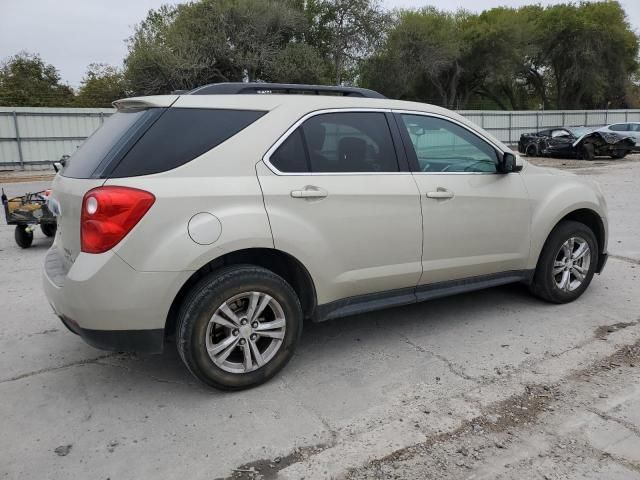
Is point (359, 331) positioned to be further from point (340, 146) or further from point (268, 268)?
point (340, 146)

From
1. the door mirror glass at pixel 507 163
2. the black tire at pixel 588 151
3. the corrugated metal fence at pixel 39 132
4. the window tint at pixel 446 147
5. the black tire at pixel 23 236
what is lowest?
the black tire at pixel 23 236

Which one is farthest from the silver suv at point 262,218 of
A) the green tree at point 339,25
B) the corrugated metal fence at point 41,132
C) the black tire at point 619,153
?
the green tree at point 339,25

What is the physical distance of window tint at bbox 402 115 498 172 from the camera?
13.0 ft

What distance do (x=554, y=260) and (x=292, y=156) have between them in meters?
2.59

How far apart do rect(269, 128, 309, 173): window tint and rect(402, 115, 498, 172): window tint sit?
2.97ft

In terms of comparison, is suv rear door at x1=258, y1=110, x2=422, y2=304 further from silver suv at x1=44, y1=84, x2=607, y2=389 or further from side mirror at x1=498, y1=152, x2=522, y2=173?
side mirror at x1=498, y1=152, x2=522, y2=173

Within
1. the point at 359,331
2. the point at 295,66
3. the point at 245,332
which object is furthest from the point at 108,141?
the point at 295,66

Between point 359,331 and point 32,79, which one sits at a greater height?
point 32,79

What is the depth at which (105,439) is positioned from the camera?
9.41ft

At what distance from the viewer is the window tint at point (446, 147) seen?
3977mm

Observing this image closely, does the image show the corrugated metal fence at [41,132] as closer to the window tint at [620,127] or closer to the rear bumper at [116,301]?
the rear bumper at [116,301]

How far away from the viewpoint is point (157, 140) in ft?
10.2

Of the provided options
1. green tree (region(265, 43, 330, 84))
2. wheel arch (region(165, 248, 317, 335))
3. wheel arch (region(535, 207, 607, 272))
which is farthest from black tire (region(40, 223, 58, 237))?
green tree (region(265, 43, 330, 84))

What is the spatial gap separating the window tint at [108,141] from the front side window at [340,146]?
79 cm
